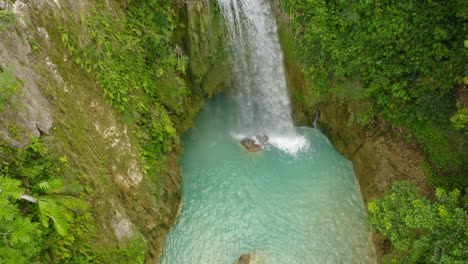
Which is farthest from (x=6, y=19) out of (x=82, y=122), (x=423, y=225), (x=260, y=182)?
(x=423, y=225)

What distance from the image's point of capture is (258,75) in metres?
Answer: 10.5

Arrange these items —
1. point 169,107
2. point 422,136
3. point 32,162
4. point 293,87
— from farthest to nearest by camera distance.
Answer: point 293,87, point 169,107, point 422,136, point 32,162

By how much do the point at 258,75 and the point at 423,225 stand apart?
733 centimetres

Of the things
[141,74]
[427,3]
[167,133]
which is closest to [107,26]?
[141,74]

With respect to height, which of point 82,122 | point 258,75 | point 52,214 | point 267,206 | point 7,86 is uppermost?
point 7,86

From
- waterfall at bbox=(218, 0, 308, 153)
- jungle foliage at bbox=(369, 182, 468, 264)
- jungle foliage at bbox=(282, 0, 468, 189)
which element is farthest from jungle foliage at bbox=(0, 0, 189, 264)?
jungle foliage at bbox=(369, 182, 468, 264)

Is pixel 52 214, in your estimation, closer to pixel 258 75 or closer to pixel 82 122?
pixel 82 122

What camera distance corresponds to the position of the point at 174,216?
8.47m

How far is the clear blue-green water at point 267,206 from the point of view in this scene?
7.75 metres

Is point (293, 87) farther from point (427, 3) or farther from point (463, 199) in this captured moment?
point (463, 199)

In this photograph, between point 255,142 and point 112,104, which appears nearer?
point 112,104

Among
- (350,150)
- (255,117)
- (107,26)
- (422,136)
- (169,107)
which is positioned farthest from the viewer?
(255,117)

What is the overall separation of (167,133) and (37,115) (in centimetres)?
362

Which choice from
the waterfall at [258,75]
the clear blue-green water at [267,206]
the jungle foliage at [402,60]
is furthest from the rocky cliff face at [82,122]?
the jungle foliage at [402,60]
